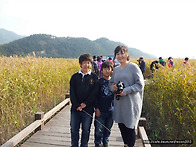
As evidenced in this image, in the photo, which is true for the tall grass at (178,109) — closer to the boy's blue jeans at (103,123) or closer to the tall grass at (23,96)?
the boy's blue jeans at (103,123)

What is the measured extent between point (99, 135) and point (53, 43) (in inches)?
4943

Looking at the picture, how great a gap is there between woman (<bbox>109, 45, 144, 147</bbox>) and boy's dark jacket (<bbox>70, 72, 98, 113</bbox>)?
0.38m

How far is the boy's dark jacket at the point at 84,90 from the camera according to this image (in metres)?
2.10

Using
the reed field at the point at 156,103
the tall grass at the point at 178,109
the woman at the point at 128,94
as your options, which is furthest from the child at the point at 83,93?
the tall grass at the point at 178,109

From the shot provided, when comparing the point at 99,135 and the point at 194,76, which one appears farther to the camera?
the point at 194,76

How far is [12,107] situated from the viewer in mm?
2953

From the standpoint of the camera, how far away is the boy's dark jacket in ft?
6.89

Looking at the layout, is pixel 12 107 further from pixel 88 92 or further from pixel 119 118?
pixel 119 118

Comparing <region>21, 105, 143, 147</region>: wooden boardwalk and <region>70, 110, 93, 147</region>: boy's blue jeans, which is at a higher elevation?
<region>70, 110, 93, 147</region>: boy's blue jeans

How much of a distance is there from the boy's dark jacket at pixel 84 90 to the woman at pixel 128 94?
1.24 feet

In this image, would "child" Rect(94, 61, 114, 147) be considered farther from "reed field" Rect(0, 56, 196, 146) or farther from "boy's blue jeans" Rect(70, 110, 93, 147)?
"reed field" Rect(0, 56, 196, 146)

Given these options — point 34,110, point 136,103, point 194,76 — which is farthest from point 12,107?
point 194,76

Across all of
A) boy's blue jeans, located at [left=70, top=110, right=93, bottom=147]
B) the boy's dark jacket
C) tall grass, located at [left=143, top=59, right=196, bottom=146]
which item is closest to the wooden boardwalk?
boy's blue jeans, located at [left=70, top=110, right=93, bottom=147]

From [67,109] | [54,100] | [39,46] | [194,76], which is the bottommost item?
[67,109]
